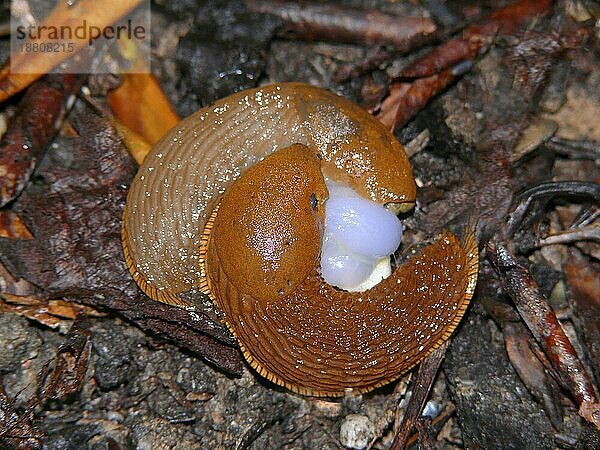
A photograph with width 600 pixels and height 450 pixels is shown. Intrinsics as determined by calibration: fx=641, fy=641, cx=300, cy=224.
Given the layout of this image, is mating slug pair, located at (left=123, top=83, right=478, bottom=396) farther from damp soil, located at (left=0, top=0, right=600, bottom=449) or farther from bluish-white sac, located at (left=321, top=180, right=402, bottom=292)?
damp soil, located at (left=0, top=0, right=600, bottom=449)

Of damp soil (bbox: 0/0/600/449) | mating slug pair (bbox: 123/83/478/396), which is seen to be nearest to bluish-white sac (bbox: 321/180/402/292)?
mating slug pair (bbox: 123/83/478/396)

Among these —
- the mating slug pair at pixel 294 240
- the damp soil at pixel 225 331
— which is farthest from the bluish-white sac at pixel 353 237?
the damp soil at pixel 225 331

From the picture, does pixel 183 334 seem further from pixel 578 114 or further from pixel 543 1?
pixel 543 1

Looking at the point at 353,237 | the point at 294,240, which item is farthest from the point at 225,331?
the point at 353,237

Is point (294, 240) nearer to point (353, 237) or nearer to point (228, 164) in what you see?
point (353, 237)

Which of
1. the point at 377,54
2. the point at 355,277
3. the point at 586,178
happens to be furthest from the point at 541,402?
the point at 377,54
